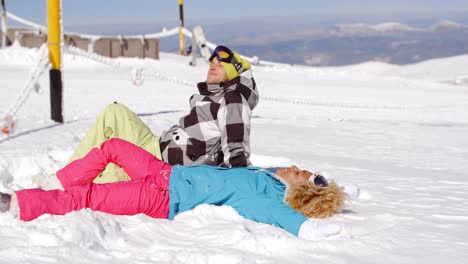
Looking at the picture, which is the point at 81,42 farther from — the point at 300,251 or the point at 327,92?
the point at 300,251

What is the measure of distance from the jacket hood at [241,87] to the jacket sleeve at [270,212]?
71cm

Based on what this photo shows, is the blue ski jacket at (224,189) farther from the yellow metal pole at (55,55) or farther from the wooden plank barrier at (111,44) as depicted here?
the wooden plank barrier at (111,44)

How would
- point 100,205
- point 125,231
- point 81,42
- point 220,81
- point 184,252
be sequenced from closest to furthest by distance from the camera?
point 184,252 < point 125,231 < point 100,205 < point 220,81 < point 81,42

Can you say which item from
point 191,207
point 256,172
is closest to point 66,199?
point 191,207

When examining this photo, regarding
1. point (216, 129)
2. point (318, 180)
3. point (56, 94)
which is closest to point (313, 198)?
point (318, 180)

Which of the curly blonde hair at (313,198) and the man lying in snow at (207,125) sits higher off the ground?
the man lying in snow at (207,125)

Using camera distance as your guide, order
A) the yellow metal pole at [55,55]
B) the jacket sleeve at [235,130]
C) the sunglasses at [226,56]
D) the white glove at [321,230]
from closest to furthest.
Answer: the white glove at [321,230] < the jacket sleeve at [235,130] < the sunglasses at [226,56] < the yellow metal pole at [55,55]

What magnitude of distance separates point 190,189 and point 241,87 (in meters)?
0.77

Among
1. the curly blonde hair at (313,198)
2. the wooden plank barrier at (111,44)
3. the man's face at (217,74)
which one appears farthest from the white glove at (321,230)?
the wooden plank barrier at (111,44)

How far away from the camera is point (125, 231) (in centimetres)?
302

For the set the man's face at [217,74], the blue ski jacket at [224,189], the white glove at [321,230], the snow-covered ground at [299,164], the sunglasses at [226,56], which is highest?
the sunglasses at [226,56]

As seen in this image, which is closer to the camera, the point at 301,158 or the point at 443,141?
the point at 301,158

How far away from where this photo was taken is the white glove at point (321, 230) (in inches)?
115

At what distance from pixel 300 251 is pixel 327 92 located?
10.3 m
